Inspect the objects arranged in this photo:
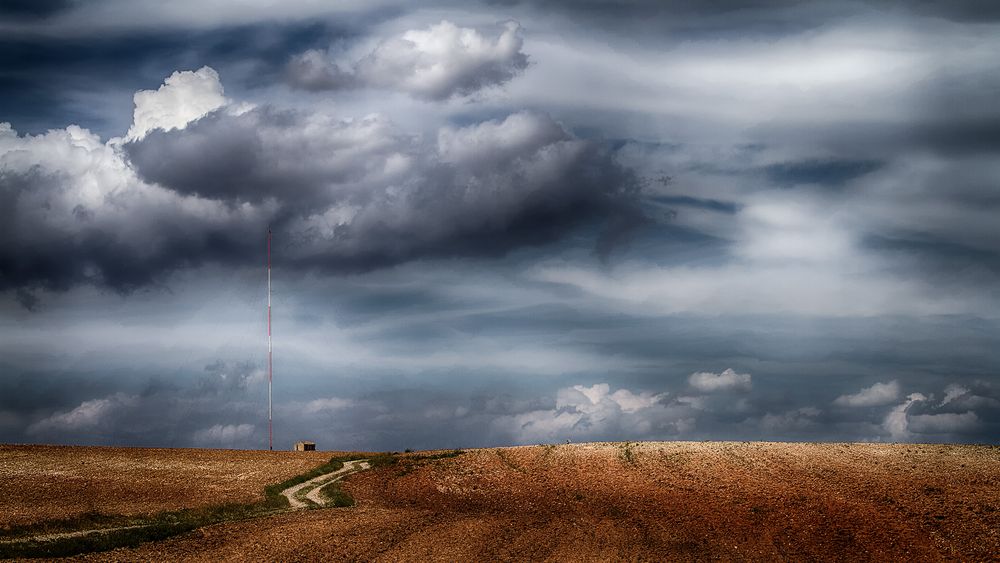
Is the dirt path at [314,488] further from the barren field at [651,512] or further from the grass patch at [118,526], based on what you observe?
the barren field at [651,512]

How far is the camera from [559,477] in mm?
46844

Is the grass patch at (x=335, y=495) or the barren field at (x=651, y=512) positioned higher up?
the grass patch at (x=335, y=495)

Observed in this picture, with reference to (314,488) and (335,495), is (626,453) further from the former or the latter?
(314,488)

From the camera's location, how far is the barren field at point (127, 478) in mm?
41531

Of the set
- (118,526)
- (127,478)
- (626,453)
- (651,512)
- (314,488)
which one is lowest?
(651,512)

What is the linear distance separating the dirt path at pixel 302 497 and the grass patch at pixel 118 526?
0.87 ft

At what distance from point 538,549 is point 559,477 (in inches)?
597

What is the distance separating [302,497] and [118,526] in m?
9.78

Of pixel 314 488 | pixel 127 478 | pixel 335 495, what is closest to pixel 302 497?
pixel 335 495

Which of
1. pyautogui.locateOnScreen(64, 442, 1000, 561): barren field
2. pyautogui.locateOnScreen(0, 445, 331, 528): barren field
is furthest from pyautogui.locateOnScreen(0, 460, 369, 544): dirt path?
pyautogui.locateOnScreen(64, 442, 1000, 561): barren field

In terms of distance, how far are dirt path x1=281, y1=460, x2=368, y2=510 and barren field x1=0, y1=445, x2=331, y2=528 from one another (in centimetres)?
166

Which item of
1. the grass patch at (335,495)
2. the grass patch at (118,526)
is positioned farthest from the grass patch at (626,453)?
the grass patch at (118,526)

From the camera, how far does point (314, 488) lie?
46.9 metres

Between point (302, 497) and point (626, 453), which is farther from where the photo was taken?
point (626, 453)
